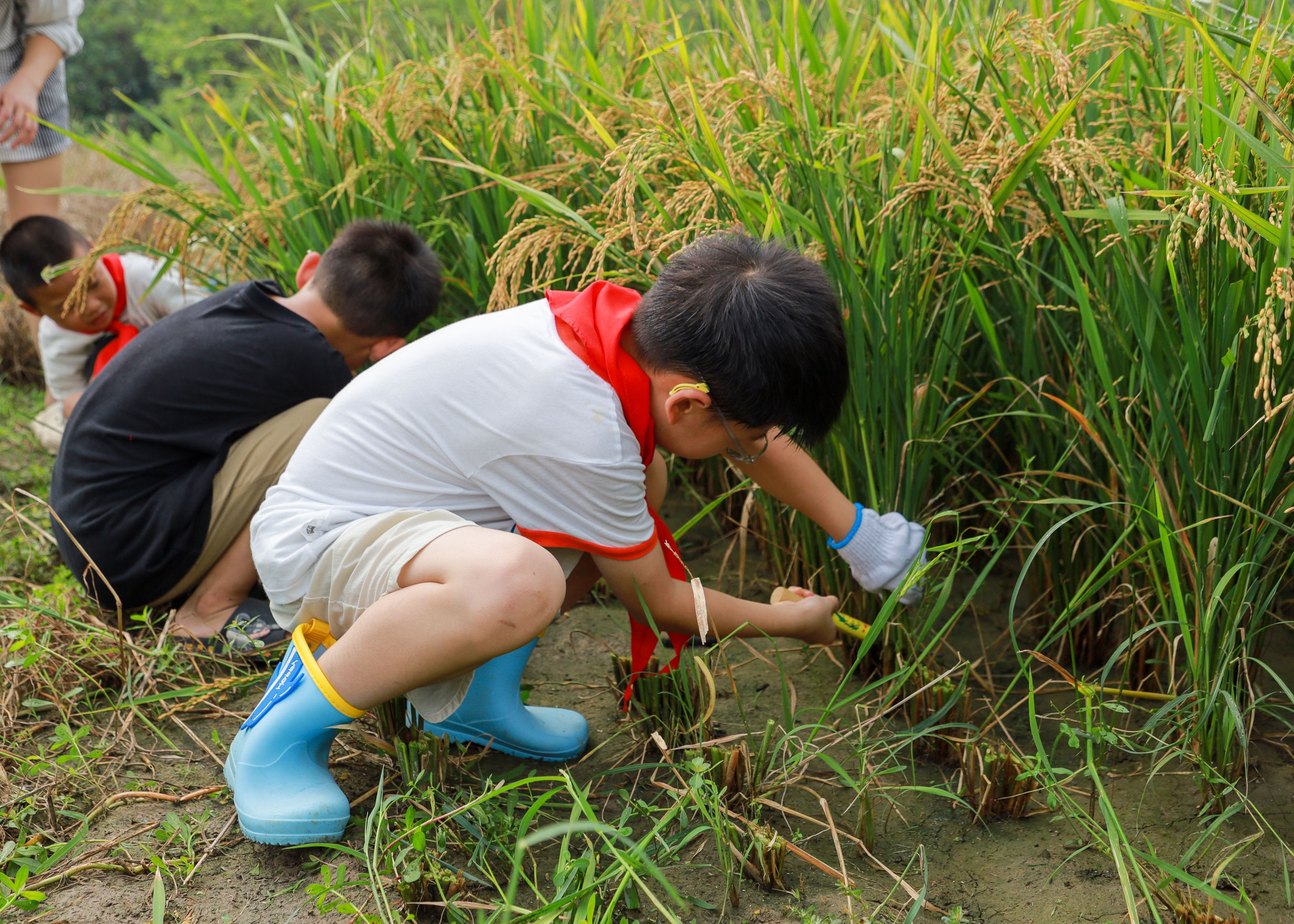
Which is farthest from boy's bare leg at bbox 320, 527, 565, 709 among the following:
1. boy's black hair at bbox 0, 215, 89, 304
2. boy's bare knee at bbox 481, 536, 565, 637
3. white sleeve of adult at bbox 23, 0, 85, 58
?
white sleeve of adult at bbox 23, 0, 85, 58

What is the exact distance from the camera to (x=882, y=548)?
1.66 metres

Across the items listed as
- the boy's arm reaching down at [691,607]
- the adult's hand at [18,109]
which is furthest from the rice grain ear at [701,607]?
the adult's hand at [18,109]

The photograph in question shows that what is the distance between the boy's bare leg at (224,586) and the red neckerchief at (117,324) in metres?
1.15

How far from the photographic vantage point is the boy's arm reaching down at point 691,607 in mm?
1512

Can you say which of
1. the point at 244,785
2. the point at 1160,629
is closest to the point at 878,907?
the point at 1160,629

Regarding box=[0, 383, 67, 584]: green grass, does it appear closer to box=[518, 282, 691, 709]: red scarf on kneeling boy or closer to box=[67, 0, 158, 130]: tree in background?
box=[518, 282, 691, 709]: red scarf on kneeling boy

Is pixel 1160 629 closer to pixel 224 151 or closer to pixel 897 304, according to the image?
pixel 897 304

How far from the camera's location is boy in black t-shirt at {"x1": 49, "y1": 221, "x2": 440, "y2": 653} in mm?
1963

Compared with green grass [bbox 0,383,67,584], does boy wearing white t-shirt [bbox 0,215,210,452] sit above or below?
above

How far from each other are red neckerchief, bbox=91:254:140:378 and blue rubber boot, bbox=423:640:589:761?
191cm

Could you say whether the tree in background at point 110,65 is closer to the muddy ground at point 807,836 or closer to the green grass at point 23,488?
the green grass at point 23,488

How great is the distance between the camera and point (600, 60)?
8.75 feet

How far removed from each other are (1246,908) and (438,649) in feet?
3.68

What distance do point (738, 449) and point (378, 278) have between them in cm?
101
